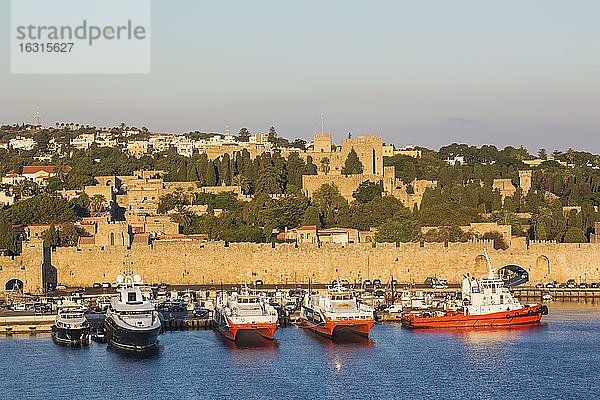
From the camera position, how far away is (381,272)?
4353cm

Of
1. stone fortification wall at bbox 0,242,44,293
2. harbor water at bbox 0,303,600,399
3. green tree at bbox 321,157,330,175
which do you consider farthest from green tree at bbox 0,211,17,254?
green tree at bbox 321,157,330,175

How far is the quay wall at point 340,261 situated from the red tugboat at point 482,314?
260 inches

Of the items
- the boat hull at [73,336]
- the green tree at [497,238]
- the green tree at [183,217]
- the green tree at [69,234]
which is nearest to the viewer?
the boat hull at [73,336]

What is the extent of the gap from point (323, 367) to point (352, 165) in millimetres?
33452

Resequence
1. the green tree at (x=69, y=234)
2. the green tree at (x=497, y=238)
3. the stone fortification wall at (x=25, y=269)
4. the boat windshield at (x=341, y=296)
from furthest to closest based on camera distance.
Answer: the green tree at (x=69, y=234), the green tree at (x=497, y=238), the stone fortification wall at (x=25, y=269), the boat windshield at (x=341, y=296)

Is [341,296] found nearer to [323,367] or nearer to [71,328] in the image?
[323,367]

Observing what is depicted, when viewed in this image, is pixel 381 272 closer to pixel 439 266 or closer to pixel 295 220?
pixel 439 266

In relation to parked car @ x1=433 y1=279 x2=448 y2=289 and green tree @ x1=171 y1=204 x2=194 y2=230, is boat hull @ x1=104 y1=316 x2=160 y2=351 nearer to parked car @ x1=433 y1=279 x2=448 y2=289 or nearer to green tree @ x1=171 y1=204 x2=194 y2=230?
parked car @ x1=433 y1=279 x2=448 y2=289

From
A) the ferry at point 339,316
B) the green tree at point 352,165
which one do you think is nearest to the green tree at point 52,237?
the ferry at point 339,316

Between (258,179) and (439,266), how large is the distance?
18.4 meters

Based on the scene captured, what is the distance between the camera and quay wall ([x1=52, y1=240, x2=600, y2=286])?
142 feet

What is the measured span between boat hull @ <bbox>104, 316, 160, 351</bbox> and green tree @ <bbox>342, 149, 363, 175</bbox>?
3105 cm

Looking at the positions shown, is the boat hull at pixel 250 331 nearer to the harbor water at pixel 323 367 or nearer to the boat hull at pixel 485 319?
the harbor water at pixel 323 367

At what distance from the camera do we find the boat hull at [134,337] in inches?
1240
